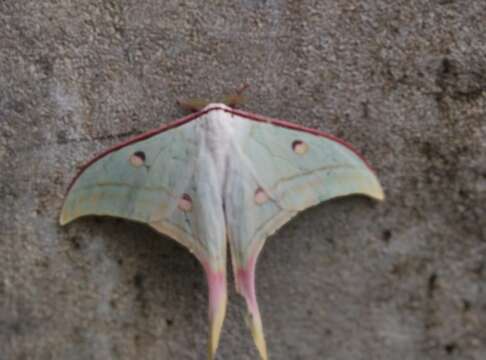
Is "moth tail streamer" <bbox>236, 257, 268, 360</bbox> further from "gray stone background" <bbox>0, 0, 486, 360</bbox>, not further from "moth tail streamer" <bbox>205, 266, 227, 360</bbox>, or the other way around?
"gray stone background" <bbox>0, 0, 486, 360</bbox>

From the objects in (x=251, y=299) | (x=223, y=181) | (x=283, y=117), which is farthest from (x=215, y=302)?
(x=283, y=117)

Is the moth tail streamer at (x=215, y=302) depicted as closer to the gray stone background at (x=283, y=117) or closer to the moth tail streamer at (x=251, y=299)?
the moth tail streamer at (x=251, y=299)

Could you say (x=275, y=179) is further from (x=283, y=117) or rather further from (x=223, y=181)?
(x=283, y=117)

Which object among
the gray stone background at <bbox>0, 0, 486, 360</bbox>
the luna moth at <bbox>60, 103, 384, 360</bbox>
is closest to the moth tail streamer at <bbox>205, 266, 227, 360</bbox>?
the luna moth at <bbox>60, 103, 384, 360</bbox>

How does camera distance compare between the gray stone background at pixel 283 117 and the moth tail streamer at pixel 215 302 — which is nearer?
the moth tail streamer at pixel 215 302

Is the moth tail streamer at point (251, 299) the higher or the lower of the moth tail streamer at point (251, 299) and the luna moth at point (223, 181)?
the lower

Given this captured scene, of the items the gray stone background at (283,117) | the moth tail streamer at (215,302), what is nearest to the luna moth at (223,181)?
the moth tail streamer at (215,302)

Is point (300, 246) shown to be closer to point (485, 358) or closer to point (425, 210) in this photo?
point (425, 210)
